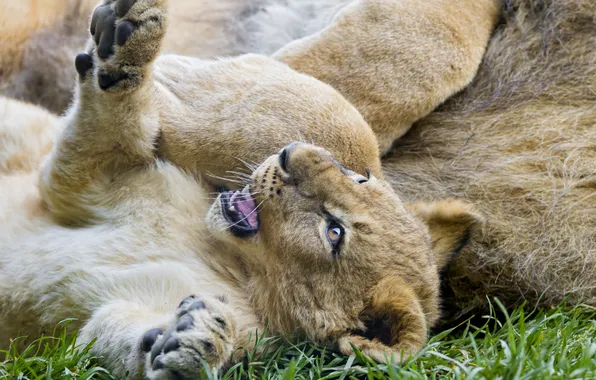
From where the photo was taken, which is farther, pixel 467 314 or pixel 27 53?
pixel 27 53

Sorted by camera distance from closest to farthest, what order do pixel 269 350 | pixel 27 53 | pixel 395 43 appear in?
pixel 269 350
pixel 395 43
pixel 27 53

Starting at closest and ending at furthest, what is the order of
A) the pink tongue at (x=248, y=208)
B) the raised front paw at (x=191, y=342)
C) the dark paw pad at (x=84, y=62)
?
the raised front paw at (x=191, y=342) < the pink tongue at (x=248, y=208) < the dark paw pad at (x=84, y=62)

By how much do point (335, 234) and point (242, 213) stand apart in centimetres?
39

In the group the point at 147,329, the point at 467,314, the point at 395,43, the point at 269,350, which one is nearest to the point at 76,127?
the point at 147,329

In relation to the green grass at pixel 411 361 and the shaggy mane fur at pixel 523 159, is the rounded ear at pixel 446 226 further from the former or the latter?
the green grass at pixel 411 361

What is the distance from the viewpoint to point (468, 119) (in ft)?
13.9

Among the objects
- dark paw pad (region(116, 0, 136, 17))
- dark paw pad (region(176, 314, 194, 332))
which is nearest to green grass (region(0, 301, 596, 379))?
dark paw pad (region(176, 314, 194, 332))

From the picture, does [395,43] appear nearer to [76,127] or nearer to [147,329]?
[76,127]

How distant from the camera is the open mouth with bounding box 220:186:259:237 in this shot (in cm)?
311

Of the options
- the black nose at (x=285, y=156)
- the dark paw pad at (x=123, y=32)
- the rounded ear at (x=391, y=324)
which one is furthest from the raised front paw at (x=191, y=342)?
the dark paw pad at (x=123, y=32)

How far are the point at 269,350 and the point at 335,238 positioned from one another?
51 centimetres

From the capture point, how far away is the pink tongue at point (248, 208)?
312cm

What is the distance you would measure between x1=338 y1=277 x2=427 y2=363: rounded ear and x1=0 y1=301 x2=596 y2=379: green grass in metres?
0.06

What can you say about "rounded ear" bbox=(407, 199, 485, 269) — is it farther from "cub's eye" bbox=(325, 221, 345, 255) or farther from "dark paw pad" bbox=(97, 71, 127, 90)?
"dark paw pad" bbox=(97, 71, 127, 90)
